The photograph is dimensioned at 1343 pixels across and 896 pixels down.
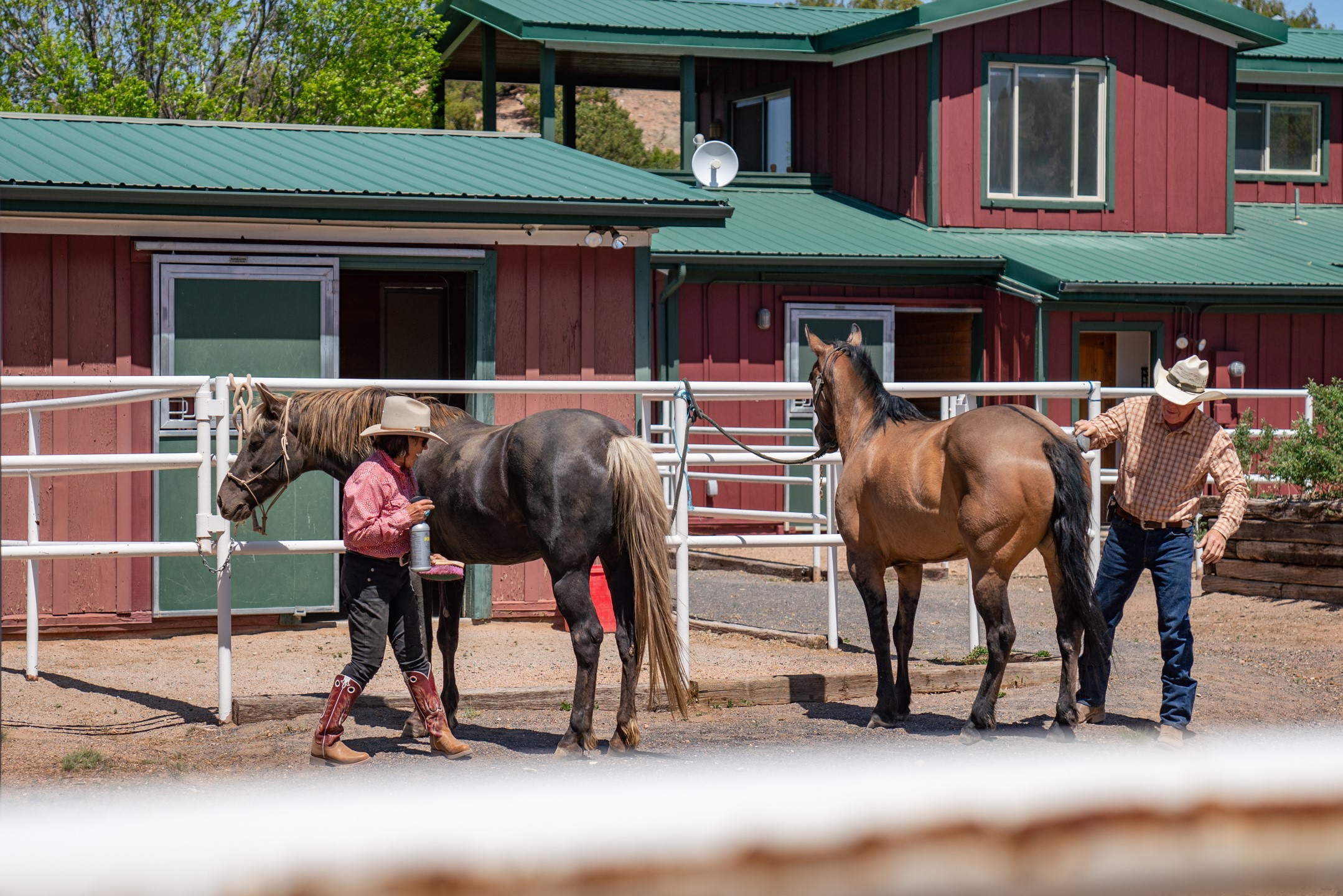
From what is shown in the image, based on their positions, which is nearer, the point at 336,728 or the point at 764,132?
the point at 336,728

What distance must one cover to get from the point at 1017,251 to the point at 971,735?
11.4 m

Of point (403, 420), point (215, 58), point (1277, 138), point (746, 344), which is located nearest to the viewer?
point (403, 420)

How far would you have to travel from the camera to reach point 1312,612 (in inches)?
399

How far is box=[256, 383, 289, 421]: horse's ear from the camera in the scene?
678 cm

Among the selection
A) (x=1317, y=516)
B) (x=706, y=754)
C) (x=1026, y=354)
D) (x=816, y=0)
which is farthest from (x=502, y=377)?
(x=816, y=0)

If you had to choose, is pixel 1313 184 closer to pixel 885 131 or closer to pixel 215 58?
pixel 885 131

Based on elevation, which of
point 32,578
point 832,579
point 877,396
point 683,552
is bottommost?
point 832,579

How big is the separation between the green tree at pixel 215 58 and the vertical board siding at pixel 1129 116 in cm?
1043

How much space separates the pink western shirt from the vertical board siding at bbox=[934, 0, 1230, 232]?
12479 mm

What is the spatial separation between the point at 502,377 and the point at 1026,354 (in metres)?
7.80

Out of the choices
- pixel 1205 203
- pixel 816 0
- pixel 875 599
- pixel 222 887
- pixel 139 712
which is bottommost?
pixel 139 712

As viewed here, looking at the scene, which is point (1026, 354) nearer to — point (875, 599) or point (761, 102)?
point (761, 102)

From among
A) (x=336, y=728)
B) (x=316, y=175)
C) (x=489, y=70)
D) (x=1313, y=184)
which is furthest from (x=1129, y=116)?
(x=336, y=728)

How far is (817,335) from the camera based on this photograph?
1580cm
